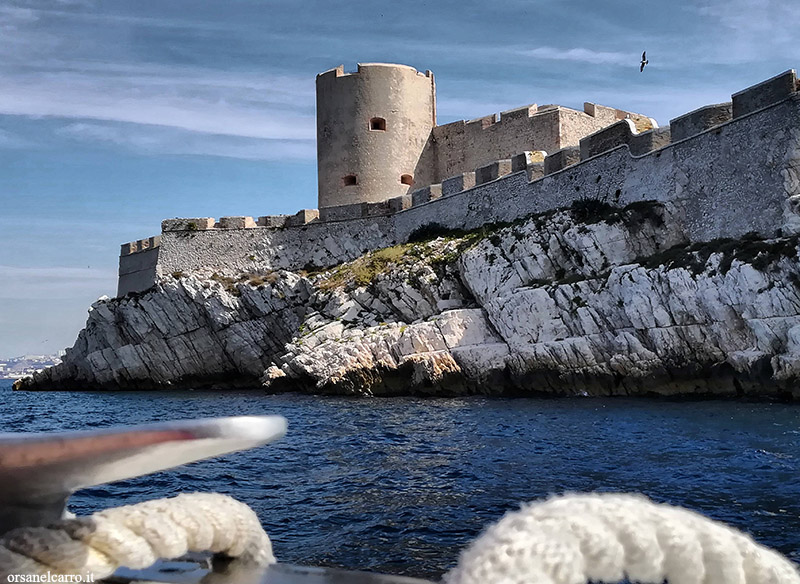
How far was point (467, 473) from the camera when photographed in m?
8.83

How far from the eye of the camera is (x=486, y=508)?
7039 mm

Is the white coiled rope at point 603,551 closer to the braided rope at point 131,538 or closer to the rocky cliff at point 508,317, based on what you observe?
the braided rope at point 131,538

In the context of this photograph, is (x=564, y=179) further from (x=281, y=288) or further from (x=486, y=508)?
(x=486, y=508)

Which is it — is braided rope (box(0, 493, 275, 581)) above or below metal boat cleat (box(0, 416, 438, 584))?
below

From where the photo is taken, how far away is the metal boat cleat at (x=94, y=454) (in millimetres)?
1479

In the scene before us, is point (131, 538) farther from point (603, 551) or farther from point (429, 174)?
point (429, 174)

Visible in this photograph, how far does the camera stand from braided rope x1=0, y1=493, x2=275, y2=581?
162cm

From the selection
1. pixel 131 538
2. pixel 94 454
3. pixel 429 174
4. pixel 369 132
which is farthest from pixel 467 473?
pixel 429 174

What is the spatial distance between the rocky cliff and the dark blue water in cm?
176

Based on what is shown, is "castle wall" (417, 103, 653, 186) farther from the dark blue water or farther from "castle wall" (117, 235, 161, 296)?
the dark blue water

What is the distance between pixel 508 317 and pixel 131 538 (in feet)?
61.5

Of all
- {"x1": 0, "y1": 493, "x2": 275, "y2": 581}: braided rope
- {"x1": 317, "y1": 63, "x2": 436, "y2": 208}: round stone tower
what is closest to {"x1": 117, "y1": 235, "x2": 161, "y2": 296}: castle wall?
{"x1": 317, "y1": 63, "x2": 436, "y2": 208}: round stone tower

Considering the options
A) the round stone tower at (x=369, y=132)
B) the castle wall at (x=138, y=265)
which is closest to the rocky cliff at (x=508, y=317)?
the castle wall at (x=138, y=265)

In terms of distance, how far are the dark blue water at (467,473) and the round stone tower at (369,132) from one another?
1765 cm
